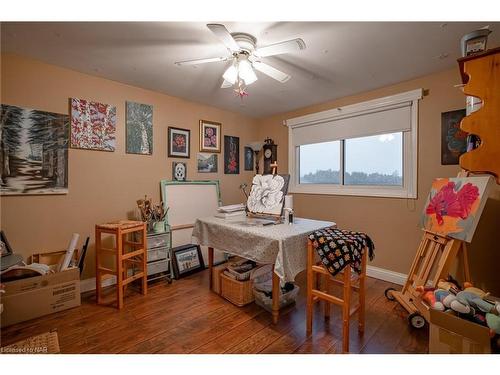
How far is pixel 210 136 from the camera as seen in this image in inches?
137

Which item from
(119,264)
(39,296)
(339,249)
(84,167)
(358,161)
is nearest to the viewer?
(339,249)

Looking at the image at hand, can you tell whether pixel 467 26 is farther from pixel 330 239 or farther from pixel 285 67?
pixel 330 239

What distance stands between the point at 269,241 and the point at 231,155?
231 centimetres

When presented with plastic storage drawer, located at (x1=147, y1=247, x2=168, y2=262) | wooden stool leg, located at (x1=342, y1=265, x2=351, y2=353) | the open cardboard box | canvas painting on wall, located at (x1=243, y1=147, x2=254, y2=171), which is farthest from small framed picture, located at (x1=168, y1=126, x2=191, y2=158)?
wooden stool leg, located at (x1=342, y1=265, x2=351, y2=353)

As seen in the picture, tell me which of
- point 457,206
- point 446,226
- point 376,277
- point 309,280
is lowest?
point 376,277

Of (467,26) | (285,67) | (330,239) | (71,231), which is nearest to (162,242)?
(71,231)

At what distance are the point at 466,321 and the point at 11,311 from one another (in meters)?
3.03

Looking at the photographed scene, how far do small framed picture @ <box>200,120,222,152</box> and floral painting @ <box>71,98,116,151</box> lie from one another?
114 centimetres

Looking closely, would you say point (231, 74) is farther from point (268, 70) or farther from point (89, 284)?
point (89, 284)

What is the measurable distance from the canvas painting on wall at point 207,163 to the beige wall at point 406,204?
159cm

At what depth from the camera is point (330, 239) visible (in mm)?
1561

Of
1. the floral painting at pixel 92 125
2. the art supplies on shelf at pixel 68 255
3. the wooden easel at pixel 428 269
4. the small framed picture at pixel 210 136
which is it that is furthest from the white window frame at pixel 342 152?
the art supplies on shelf at pixel 68 255

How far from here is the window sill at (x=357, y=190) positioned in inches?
105

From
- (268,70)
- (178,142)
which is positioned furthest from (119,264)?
(268,70)
